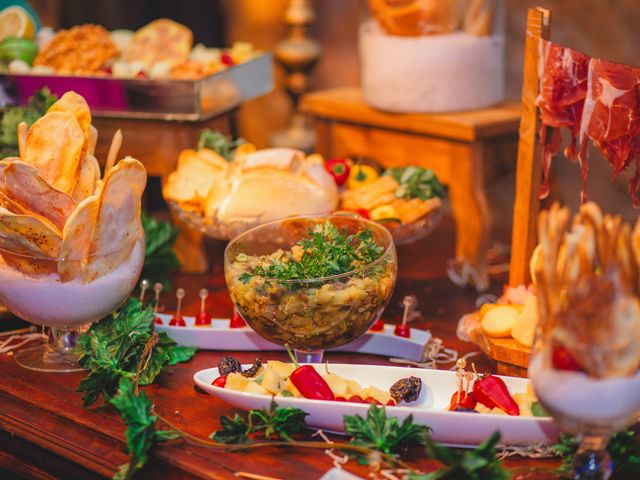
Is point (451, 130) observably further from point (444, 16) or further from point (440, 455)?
point (440, 455)

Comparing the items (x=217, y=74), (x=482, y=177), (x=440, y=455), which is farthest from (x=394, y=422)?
(x=217, y=74)

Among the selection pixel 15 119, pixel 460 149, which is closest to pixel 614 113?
pixel 460 149

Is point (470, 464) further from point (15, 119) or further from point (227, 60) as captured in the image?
point (227, 60)

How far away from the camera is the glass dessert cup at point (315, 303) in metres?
1.08

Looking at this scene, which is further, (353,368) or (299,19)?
(299,19)

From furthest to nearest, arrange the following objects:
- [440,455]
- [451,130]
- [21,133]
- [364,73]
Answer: [364,73] → [451,130] → [21,133] → [440,455]

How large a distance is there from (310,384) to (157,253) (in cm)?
55

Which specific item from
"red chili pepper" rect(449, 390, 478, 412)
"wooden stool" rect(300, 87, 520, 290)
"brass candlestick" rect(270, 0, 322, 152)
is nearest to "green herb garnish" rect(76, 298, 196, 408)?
"red chili pepper" rect(449, 390, 478, 412)

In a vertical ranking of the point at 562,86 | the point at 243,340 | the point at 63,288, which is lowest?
the point at 243,340

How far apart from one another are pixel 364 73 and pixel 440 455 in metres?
1.05

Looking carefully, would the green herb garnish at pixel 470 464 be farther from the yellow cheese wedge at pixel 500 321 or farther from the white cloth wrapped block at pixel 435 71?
the white cloth wrapped block at pixel 435 71

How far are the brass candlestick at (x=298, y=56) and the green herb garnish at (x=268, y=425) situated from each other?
141 cm

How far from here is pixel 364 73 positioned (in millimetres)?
1752

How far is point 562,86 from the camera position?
115 cm
